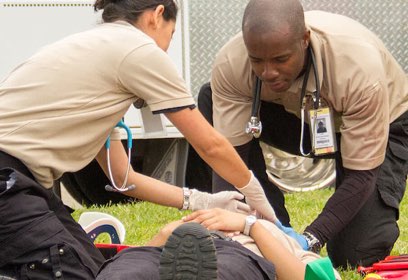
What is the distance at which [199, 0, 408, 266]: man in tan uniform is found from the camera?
183 inches

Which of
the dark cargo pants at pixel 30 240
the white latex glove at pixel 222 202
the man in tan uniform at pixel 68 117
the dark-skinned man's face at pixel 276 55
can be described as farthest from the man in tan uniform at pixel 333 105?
the dark cargo pants at pixel 30 240

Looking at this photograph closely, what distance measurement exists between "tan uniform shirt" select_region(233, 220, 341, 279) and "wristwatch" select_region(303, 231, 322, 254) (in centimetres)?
33

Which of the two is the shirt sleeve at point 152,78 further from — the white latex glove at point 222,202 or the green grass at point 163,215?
the green grass at point 163,215

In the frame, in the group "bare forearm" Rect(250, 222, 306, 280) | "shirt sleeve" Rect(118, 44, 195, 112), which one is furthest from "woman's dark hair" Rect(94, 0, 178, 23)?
"bare forearm" Rect(250, 222, 306, 280)

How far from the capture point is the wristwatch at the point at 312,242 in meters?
4.64

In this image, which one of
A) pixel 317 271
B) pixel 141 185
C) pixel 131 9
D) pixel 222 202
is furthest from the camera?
pixel 141 185

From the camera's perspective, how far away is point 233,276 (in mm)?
3674

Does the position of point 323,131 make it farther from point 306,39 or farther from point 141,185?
point 141,185

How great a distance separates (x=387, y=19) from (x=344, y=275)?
318 cm

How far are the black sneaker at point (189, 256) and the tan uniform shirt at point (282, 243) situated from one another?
30.4 inches

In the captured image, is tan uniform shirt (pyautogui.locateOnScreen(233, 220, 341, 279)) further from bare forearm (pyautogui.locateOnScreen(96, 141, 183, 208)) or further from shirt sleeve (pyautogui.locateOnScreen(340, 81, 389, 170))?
shirt sleeve (pyautogui.locateOnScreen(340, 81, 389, 170))

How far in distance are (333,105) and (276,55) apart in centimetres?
48

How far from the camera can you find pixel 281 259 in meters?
4.02

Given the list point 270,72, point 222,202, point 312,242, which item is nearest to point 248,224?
point 222,202
